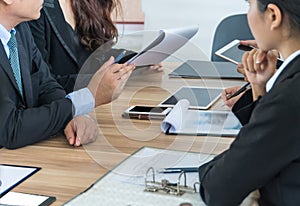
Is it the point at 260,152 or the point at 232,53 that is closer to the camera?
the point at 260,152

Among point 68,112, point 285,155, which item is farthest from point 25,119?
point 285,155

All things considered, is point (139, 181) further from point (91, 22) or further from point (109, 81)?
Answer: point (91, 22)

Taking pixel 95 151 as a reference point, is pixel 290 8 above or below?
above

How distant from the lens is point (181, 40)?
1665 millimetres

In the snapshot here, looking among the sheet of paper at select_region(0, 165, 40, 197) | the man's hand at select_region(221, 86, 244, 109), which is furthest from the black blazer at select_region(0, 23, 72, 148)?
the man's hand at select_region(221, 86, 244, 109)

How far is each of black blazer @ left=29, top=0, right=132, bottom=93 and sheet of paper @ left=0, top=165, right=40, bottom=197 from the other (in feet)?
2.51

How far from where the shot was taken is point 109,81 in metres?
1.42

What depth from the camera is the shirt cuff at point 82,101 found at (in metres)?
1.39

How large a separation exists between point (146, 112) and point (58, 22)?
64cm

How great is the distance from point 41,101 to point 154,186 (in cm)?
70

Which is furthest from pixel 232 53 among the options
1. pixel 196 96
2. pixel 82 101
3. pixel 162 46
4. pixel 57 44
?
pixel 82 101

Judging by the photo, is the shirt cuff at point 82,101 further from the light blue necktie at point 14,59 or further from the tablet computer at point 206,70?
the tablet computer at point 206,70

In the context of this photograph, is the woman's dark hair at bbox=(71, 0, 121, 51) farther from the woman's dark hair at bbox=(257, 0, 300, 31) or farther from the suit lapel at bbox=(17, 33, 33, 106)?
the woman's dark hair at bbox=(257, 0, 300, 31)

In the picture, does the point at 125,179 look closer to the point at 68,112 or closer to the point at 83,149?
the point at 83,149
